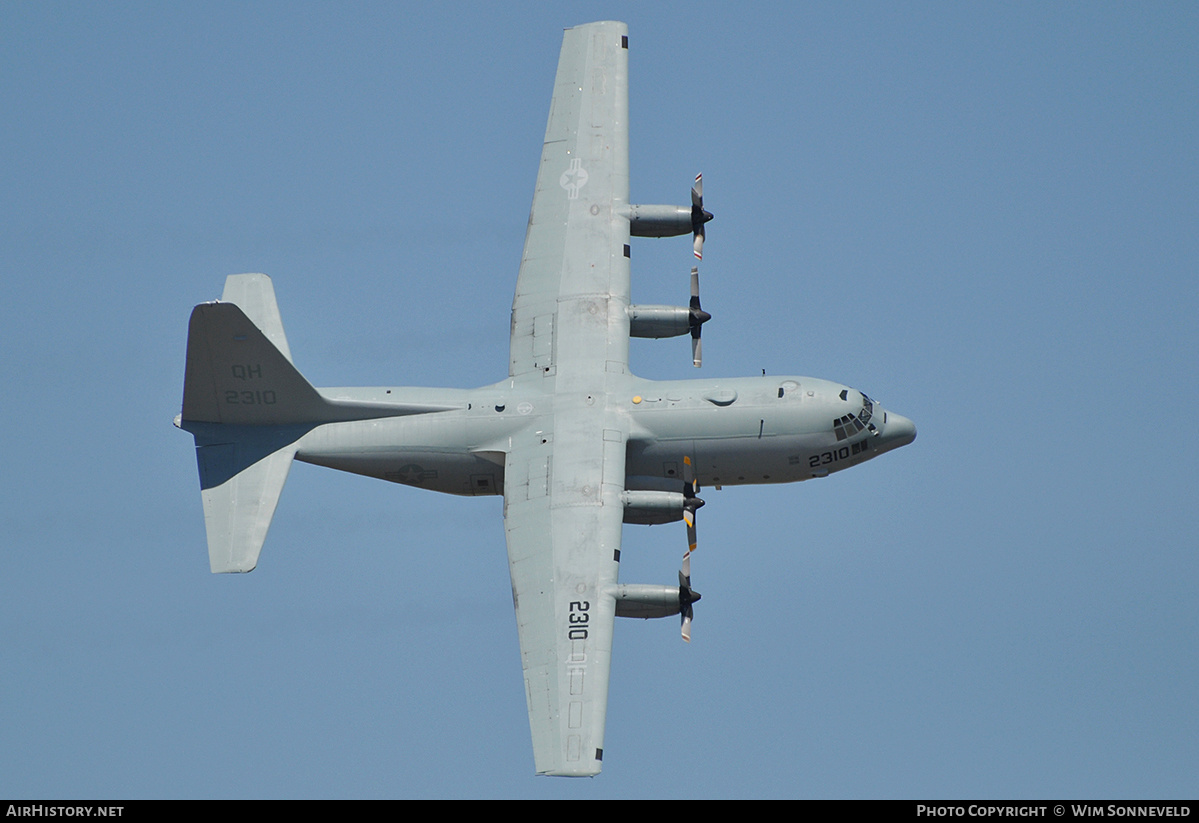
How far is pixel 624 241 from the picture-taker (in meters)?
57.3

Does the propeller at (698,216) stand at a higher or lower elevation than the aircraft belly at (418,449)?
higher

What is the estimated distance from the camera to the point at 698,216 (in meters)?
57.8

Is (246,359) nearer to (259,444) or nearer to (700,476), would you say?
(259,444)

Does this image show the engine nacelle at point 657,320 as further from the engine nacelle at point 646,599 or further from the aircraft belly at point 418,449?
the engine nacelle at point 646,599

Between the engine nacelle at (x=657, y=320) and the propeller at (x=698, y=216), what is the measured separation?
2.65 m

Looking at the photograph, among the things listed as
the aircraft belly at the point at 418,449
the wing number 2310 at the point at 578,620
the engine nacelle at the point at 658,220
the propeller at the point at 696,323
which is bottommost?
the wing number 2310 at the point at 578,620

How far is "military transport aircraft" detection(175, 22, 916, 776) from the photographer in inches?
2013

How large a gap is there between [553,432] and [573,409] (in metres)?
0.99

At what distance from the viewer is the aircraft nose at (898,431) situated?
180 ft

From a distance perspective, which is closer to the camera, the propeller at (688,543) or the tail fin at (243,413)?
the propeller at (688,543)

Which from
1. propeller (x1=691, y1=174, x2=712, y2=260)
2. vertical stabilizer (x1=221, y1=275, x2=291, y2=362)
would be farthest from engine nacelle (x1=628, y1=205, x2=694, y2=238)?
vertical stabilizer (x1=221, y1=275, x2=291, y2=362)

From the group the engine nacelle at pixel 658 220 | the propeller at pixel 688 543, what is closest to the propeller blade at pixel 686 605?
the propeller at pixel 688 543

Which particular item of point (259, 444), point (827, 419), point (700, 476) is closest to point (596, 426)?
point (700, 476)

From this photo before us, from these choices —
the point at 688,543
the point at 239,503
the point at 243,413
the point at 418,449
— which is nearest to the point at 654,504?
the point at 688,543
